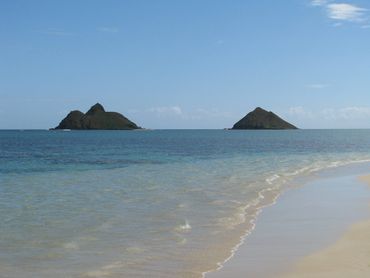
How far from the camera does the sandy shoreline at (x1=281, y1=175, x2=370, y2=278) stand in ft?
31.2

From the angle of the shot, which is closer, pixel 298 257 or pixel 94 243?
pixel 298 257

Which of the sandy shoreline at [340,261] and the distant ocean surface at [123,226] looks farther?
the distant ocean surface at [123,226]

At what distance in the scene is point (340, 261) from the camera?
34.3 feet

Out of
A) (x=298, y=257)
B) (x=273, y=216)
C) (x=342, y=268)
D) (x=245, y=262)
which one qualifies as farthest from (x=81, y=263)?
(x=273, y=216)

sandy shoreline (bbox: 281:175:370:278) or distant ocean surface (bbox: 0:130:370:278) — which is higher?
sandy shoreline (bbox: 281:175:370:278)

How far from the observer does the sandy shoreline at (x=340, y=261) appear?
952 cm

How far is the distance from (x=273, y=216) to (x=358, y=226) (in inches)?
111

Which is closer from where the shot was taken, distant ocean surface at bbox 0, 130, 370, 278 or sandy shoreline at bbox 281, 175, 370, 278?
sandy shoreline at bbox 281, 175, 370, 278

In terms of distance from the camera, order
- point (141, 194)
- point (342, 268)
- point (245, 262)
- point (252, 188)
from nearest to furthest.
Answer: point (342, 268) < point (245, 262) < point (141, 194) < point (252, 188)

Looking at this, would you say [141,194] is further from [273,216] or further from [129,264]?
[129,264]

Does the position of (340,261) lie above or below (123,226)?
above

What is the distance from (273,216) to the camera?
16.5 metres

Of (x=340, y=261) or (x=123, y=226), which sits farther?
(x=123, y=226)

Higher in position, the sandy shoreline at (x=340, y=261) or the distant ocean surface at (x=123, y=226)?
the sandy shoreline at (x=340, y=261)
